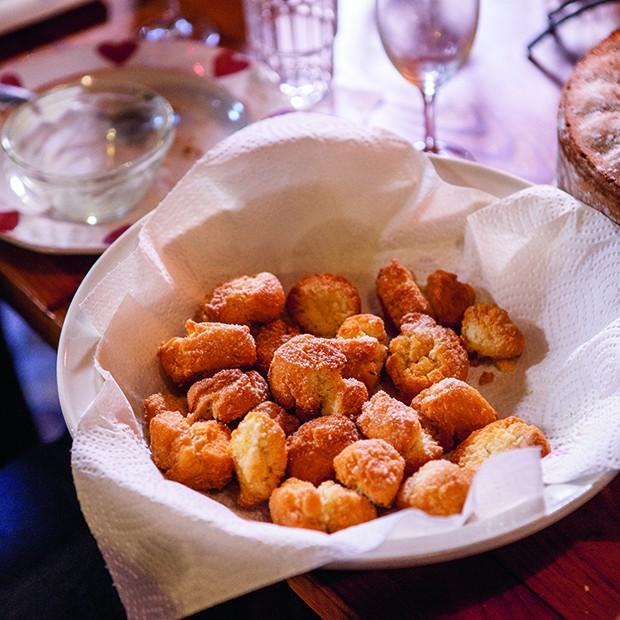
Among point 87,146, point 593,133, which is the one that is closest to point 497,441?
point 593,133

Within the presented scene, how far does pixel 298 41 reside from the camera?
4.51ft

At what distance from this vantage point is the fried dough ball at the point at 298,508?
0.69m

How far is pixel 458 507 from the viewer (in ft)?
2.25

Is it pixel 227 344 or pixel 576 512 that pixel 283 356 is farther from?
pixel 576 512

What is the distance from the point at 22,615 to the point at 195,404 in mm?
280

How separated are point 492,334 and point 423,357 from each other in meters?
0.08

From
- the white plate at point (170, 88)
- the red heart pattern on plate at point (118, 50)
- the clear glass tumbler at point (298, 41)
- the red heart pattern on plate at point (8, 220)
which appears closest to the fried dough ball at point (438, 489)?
the white plate at point (170, 88)

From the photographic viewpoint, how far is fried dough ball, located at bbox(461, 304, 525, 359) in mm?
862

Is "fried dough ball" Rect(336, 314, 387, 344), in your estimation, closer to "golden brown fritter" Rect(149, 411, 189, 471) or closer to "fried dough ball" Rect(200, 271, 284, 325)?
"fried dough ball" Rect(200, 271, 284, 325)

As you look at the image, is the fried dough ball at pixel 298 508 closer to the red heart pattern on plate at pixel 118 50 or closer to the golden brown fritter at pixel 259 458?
the golden brown fritter at pixel 259 458

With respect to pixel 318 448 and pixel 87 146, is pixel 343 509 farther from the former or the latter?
pixel 87 146

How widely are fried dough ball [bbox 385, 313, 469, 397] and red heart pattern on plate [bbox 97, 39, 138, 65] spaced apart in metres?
0.77

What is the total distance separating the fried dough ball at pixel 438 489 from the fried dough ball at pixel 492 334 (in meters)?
0.18

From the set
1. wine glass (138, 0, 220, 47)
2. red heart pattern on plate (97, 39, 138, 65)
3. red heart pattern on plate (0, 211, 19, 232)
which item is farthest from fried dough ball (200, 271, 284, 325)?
wine glass (138, 0, 220, 47)
